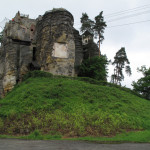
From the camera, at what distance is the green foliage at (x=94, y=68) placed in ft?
94.1

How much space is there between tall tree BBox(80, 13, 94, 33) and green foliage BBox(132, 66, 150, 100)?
12.5m

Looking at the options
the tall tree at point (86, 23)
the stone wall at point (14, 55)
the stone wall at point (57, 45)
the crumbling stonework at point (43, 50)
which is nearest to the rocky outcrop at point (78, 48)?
the crumbling stonework at point (43, 50)

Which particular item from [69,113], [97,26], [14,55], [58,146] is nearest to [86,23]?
[97,26]

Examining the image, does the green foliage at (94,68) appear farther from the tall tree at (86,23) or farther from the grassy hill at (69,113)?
the grassy hill at (69,113)

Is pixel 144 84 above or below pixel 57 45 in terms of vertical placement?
below

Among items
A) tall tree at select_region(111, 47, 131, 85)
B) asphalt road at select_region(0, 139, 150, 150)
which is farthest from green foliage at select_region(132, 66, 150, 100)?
asphalt road at select_region(0, 139, 150, 150)

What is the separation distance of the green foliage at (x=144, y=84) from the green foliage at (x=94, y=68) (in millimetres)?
7364

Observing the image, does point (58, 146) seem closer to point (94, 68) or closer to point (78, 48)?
point (94, 68)

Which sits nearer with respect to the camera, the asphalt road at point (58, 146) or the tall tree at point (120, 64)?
the asphalt road at point (58, 146)

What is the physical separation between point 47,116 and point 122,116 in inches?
221

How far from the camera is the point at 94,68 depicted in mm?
28656

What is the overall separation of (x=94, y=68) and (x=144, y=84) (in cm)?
972

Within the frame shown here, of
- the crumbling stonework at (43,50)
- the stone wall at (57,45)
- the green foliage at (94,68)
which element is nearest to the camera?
the stone wall at (57,45)

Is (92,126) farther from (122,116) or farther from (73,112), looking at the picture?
(122,116)
